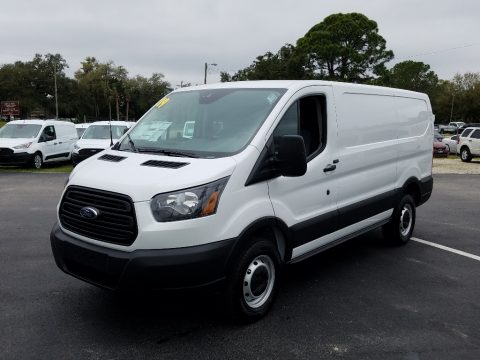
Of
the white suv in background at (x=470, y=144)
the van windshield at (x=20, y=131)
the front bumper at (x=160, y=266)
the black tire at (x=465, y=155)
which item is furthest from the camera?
the black tire at (x=465, y=155)

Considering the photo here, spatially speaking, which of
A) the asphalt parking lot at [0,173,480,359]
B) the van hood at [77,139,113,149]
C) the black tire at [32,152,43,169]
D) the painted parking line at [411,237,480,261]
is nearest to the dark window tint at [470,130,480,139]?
the van hood at [77,139,113,149]

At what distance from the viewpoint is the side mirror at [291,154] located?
3.68 meters

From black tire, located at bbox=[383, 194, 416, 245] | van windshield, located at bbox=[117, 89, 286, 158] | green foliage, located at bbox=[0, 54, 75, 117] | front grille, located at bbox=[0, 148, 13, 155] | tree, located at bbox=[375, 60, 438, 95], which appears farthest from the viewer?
tree, located at bbox=[375, 60, 438, 95]

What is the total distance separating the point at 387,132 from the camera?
5645mm

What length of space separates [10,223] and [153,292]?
5.22 m

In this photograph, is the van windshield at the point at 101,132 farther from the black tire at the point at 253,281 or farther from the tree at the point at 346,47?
the tree at the point at 346,47

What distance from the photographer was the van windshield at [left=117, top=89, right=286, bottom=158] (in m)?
3.92

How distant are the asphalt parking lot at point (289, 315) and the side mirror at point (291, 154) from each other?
1205 mm

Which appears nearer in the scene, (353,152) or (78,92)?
(353,152)

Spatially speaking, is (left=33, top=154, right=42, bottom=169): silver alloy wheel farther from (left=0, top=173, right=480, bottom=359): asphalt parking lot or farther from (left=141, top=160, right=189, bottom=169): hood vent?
(left=141, top=160, right=189, bottom=169): hood vent

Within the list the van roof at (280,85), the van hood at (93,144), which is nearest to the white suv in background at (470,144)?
the van hood at (93,144)

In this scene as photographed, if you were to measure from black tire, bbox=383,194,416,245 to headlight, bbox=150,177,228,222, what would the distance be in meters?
3.59

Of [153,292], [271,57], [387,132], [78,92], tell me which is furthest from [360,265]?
[78,92]

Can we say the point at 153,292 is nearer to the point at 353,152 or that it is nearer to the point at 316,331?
the point at 316,331
